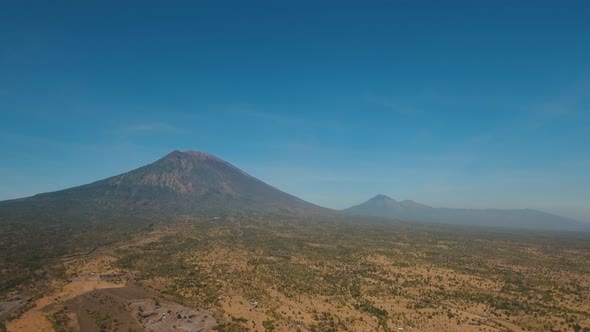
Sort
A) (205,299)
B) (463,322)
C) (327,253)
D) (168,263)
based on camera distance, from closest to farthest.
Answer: (463,322) < (205,299) < (168,263) < (327,253)

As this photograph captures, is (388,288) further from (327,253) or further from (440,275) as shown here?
(327,253)

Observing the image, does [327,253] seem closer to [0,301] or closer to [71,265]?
[71,265]

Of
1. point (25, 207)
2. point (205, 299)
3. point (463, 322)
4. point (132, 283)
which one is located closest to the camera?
point (463, 322)

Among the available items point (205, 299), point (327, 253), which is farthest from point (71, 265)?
point (327, 253)

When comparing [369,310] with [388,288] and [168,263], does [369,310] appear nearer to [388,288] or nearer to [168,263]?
[388,288]

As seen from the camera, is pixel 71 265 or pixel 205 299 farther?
pixel 71 265

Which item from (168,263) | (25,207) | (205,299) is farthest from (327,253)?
(25,207)

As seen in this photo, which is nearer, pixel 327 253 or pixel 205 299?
pixel 205 299

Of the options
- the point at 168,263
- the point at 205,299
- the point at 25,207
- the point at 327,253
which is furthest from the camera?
the point at 25,207

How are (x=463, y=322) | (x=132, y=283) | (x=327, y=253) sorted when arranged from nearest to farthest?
(x=463, y=322) < (x=132, y=283) < (x=327, y=253)
